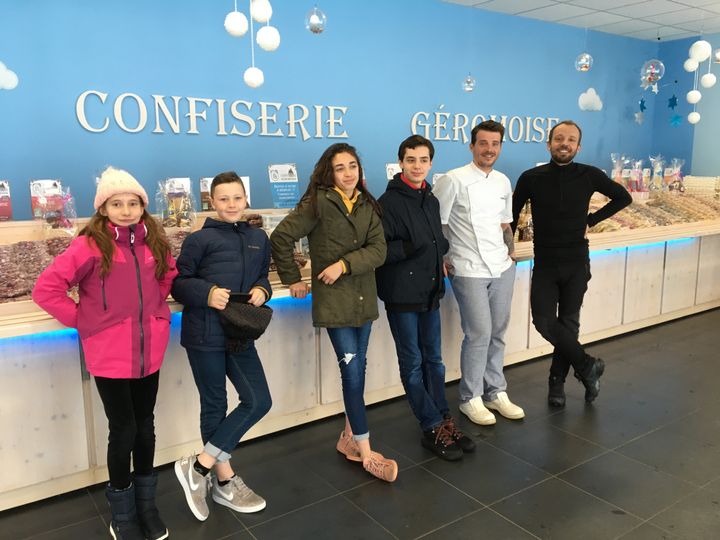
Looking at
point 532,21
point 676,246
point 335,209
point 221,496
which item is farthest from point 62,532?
point 532,21

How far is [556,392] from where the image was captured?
380 cm

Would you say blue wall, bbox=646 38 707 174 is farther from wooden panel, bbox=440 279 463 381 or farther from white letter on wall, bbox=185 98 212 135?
white letter on wall, bbox=185 98 212 135

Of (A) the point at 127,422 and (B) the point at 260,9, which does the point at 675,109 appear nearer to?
(B) the point at 260,9

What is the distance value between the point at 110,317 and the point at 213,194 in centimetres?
65

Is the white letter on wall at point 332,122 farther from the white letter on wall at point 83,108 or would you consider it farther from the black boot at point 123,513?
the black boot at point 123,513

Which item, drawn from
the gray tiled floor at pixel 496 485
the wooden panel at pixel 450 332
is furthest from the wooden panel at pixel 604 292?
the wooden panel at pixel 450 332

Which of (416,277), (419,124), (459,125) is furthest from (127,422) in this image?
(459,125)

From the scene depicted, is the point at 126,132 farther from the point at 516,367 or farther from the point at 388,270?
the point at 516,367

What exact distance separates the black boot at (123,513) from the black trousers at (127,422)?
30 mm

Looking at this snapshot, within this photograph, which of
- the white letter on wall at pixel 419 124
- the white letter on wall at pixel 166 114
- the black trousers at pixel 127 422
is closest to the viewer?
the black trousers at pixel 127 422

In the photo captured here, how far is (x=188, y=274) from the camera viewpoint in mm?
2482

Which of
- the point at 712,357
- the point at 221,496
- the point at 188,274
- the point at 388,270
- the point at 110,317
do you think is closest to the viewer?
the point at 110,317

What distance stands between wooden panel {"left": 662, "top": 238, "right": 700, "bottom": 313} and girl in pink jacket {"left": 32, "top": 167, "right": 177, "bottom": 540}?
15.4ft

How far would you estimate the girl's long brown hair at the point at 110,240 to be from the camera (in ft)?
7.30
